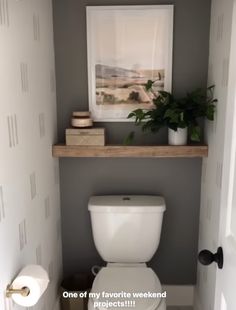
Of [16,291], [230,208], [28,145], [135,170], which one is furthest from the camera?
[135,170]

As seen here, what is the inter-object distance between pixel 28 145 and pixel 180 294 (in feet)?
4.73

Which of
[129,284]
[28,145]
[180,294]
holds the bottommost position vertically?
[180,294]

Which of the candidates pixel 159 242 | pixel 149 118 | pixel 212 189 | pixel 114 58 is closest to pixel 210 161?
pixel 212 189

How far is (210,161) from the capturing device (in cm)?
180

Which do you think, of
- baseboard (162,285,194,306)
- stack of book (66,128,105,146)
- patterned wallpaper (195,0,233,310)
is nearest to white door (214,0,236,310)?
patterned wallpaper (195,0,233,310)

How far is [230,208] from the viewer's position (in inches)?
38.4

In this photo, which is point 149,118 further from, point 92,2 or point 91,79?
point 92,2

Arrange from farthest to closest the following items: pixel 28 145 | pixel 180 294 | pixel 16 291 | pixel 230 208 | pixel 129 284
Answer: pixel 180 294 → pixel 129 284 → pixel 28 145 → pixel 16 291 → pixel 230 208

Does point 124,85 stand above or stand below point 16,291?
above

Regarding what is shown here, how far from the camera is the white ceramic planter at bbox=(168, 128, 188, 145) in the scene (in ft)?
6.00

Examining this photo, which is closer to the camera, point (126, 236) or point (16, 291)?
point (16, 291)

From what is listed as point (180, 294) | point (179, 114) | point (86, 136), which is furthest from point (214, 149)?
point (180, 294)

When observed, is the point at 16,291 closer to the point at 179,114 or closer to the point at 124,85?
the point at 179,114

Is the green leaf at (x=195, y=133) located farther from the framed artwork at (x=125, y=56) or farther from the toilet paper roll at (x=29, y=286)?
the toilet paper roll at (x=29, y=286)
